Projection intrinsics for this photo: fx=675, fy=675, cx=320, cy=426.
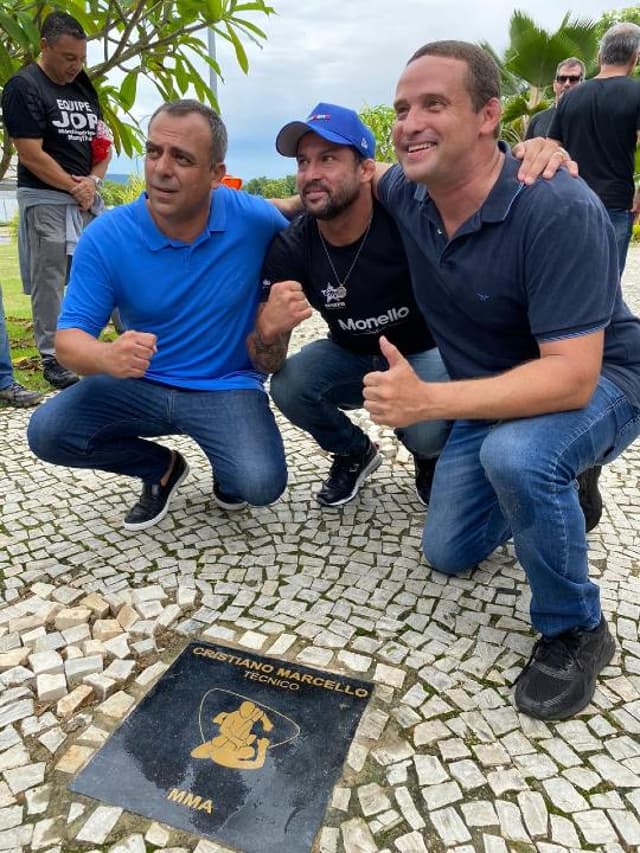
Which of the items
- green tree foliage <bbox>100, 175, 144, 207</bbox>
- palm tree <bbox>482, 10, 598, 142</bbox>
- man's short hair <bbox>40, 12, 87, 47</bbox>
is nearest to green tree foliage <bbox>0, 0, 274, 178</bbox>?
man's short hair <bbox>40, 12, 87, 47</bbox>

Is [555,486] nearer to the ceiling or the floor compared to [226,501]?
nearer to the ceiling

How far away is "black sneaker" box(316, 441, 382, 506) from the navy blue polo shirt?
3.50 feet

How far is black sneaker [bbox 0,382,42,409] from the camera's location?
4.86m

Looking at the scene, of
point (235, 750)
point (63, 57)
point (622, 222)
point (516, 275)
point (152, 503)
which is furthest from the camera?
point (622, 222)

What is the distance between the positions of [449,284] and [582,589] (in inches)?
44.1

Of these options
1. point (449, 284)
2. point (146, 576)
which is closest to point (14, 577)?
point (146, 576)

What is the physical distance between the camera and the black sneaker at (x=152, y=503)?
3275 millimetres

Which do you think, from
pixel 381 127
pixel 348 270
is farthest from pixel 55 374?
pixel 381 127

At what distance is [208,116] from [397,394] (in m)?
1.65

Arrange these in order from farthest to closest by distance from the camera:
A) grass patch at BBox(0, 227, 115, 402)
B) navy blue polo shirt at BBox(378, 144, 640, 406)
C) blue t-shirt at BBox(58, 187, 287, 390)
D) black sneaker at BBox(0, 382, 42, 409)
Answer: grass patch at BBox(0, 227, 115, 402)
black sneaker at BBox(0, 382, 42, 409)
blue t-shirt at BBox(58, 187, 287, 390)
navy blue polo shirt at BBox(378, 144, 640, 406)

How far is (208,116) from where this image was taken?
2.93m

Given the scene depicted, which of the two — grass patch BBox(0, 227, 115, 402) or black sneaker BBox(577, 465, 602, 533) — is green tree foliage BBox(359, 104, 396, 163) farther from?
black sneaker BBox(577, 465, 602, 533)

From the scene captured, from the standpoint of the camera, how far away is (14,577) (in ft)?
9.37

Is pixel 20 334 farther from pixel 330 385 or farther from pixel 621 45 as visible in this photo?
pixel 621 45
